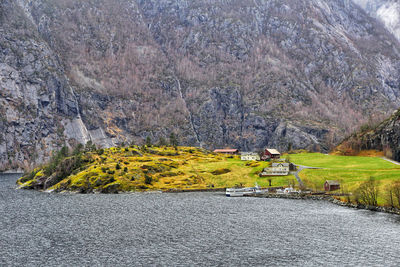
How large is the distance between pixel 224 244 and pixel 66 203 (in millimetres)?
Answer: 85570

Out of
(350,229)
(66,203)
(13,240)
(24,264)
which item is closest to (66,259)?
(24,264)

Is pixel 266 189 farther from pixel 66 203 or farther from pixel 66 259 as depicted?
pixel 66 259

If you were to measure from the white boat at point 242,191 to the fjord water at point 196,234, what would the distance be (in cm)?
2101

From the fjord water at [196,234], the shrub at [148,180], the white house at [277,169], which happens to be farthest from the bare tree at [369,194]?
the shrub at [148,180]

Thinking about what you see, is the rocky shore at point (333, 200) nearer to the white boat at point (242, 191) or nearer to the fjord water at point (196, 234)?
the fjord water at point (196, 234)

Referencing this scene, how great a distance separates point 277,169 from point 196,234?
347 ft

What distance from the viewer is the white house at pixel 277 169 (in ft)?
614

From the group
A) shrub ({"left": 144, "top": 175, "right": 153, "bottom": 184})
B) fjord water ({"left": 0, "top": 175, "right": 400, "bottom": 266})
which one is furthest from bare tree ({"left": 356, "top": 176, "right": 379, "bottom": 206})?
shrub ({"left": 144, "top": 175, "right": 153, "bottom": 184})

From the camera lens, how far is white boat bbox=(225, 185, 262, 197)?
540 ft

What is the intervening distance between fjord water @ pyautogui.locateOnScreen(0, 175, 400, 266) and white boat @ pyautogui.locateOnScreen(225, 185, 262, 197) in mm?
21006

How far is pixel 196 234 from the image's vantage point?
90500mm

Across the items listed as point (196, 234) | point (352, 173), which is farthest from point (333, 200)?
point (196, 234)

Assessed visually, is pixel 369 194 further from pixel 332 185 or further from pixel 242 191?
pixel 242 191

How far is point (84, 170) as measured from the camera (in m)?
200
